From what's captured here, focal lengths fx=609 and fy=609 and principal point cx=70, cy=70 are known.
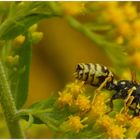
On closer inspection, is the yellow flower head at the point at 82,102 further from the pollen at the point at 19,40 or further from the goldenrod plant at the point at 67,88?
the pollen at the point at 19,40

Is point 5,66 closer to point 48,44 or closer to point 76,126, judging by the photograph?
point 76,126

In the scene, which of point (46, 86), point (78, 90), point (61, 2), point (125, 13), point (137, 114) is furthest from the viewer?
point (46, 86)

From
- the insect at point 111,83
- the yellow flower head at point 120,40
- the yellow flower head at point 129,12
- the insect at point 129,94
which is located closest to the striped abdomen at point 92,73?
the insect at point 111,83

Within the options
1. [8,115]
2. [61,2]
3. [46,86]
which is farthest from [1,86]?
[46,86]

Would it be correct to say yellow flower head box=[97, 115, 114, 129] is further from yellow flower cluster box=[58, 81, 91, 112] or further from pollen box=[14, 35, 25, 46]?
pollen box=[14, 35, 25, 46]

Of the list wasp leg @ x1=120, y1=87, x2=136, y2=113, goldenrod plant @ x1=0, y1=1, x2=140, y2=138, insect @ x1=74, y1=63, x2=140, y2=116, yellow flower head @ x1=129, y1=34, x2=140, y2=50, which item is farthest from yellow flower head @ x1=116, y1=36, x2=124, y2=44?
wasp leg @ x1=120, y1=87, x2=136, y2=113

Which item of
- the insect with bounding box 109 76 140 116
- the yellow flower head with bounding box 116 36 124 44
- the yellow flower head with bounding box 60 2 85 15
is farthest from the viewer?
the insect with bounding box 109 76 140 116

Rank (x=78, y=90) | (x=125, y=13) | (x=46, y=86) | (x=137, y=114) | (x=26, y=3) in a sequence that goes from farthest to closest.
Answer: (x=46, y=86) → (x=137, y=114) → (x=78, y=90) → (x=26, y=3) → (x=125, y=13)
